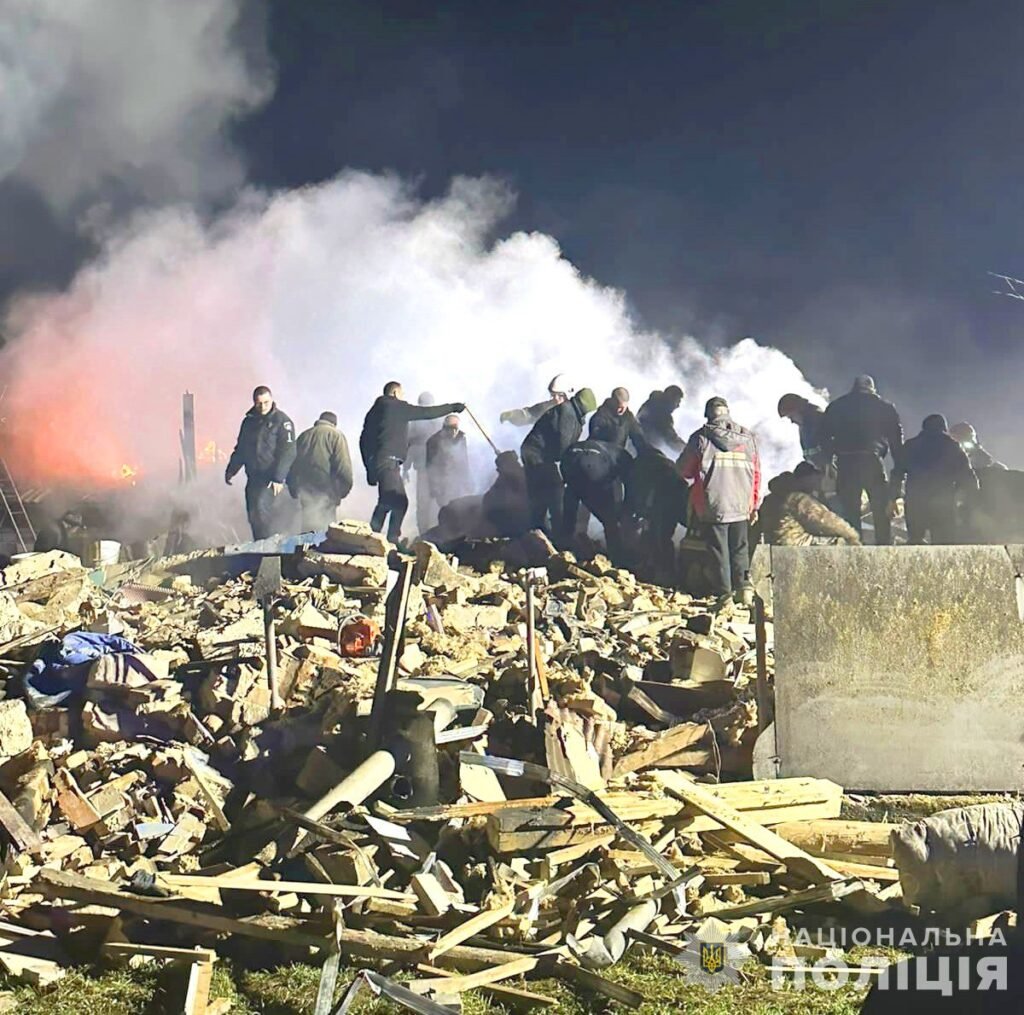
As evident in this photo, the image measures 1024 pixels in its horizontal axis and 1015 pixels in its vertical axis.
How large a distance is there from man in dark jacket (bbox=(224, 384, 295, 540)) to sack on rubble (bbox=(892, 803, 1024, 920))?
9357 millimetres

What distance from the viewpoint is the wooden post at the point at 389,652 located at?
17.1ft

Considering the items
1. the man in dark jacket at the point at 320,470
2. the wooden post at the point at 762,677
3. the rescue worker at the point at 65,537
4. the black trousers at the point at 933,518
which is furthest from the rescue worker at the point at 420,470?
the wooden post at the point at 762,677

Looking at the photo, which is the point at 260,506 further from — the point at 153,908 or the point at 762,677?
the point at 153,908

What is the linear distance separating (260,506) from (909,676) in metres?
8.70

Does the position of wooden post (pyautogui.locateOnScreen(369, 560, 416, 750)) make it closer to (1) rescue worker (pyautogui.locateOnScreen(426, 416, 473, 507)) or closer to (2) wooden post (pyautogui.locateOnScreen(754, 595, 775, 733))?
(2) wooden post (pyautogui.locateOnScreen(754, 595, 775, 733))

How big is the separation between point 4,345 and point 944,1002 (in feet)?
87.1

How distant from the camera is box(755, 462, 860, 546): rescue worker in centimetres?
945

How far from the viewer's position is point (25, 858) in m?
4.34

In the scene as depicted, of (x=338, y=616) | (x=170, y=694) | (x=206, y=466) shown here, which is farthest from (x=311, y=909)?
(x=206, y=466)

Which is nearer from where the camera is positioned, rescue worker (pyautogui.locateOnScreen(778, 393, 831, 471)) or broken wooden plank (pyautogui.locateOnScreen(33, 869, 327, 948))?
broken wooden plank (pyautogui.locateOnScreen(33, 869, 327, 948))

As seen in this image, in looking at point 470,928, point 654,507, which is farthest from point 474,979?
point 654,507

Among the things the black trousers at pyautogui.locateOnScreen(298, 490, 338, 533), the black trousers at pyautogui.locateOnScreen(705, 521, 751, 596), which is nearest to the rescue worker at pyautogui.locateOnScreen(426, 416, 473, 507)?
the black trousers at pyautogui.locateOnScreen(298, 490, 338, 533)

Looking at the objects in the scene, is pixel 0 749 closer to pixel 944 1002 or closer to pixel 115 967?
pixel 115 967

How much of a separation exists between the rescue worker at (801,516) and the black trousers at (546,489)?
2397 mm
